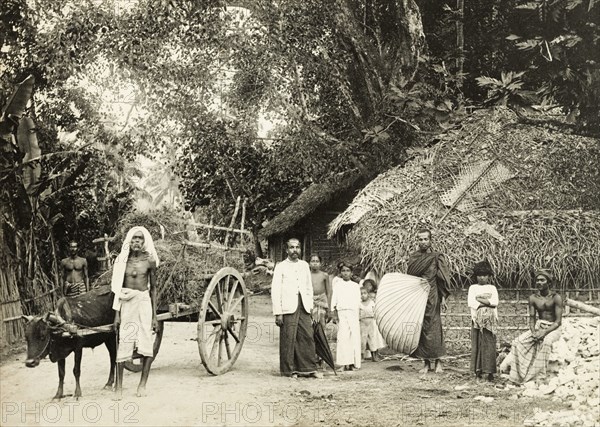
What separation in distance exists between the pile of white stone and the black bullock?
13.1ft

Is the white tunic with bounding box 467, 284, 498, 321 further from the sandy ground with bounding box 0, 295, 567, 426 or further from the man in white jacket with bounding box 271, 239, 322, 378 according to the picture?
the man in white jacket with bounding box 271, 239, 322, 378

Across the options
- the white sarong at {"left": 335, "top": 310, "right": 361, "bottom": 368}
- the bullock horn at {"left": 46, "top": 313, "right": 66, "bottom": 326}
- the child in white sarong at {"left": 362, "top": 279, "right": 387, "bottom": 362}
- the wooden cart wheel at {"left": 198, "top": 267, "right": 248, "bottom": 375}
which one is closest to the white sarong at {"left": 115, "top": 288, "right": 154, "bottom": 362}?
the bullock horn at {"left": 46, "top": 313, "right": 66, "bottom": 326}

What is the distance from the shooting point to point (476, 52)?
16.8 meters

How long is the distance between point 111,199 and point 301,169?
471 centimetres

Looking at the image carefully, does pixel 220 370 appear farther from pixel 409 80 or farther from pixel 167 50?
pixel 167 50

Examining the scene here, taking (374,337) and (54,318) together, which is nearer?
(54,318)

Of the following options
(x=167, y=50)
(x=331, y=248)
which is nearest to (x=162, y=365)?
(x=167, y=50)

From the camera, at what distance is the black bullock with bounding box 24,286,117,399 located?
229 inches

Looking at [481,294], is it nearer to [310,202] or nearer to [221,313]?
[221,313]

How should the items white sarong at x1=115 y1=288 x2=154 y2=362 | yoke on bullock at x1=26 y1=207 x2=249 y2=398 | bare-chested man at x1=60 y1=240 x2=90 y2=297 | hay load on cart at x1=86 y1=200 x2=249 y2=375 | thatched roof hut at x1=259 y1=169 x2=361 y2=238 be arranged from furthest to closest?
thatched roof hut at x1=259 y1=169 x2=361 y2=238 → bare-chested man at x1=60 y1=240 x2=90 y2=297 → hay load on cart at x1=86 y1=200 x2=249 y2=375 → white sarong at x1=115 y1=288 x2=154 y2=362 → yoke on bullock at x1=26 y1=207 x2=249 y2=398

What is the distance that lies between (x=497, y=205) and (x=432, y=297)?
111 inches

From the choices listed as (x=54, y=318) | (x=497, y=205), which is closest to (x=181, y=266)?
(x=54, y=318)

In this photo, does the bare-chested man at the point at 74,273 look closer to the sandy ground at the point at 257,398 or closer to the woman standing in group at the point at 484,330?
the sandy ground at the point at 257,398

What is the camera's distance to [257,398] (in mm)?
6914
